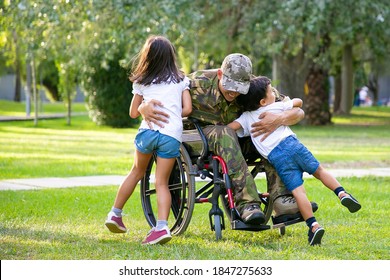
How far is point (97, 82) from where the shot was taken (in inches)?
1040

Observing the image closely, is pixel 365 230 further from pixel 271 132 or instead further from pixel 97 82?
pixel 97 82

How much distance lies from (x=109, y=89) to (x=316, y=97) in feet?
22.1

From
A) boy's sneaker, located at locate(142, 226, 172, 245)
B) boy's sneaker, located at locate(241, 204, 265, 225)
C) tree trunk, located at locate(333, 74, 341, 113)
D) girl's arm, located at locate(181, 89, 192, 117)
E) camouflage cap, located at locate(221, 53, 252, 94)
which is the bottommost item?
tree trunk, located at locate(333, 74, 341, 113)

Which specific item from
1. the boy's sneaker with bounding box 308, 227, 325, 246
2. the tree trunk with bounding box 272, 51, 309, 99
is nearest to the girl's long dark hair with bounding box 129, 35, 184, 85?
the boy's sneaker with bounding box 308, 227, 325, 246

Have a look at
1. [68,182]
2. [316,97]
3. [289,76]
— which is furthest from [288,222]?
[316,97]

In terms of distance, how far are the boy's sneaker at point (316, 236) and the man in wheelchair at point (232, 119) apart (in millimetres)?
271

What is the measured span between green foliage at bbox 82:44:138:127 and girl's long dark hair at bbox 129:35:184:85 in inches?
738

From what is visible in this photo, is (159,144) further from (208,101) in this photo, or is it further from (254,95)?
(254,95)

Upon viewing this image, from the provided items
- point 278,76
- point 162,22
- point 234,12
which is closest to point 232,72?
point 162,22

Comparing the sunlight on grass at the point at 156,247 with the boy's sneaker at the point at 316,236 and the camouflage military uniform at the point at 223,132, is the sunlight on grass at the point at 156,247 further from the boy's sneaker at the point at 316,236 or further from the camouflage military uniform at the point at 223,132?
the camouflage military uniform at the point at 223,132

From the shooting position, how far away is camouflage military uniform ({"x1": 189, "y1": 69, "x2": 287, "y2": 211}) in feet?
21.8

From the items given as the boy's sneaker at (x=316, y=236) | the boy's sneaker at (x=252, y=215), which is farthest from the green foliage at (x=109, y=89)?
the boy's sneaker at (x=316, y=236)

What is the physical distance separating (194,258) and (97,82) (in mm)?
20896

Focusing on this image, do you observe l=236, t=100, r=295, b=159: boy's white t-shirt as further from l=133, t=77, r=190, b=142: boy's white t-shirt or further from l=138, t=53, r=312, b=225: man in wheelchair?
l=133, t=77, r=190, b=142: boy's white t-shirt
